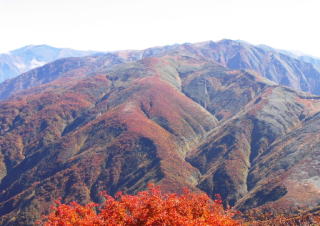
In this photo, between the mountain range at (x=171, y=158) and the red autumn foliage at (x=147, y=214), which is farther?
the mountain range at (x=171, y=158)

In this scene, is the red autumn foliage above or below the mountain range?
above

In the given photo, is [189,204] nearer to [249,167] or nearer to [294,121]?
[249,167]

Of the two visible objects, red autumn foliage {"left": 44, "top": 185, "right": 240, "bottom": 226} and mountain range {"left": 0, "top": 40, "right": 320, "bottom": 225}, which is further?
mountain range {"left": 0, "top": 40, "right": 320, "bottom": 225}

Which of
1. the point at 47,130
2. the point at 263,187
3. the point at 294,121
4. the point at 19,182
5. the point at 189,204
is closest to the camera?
the point at 189,204

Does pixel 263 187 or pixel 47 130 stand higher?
pixel 263 187

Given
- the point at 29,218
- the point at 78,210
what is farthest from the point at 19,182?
the point at 78,210

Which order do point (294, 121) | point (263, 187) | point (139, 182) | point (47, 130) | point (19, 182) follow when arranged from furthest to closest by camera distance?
point (47, 130), point (294, 121), point (19, 182), point (139, 182), point (263, 187)

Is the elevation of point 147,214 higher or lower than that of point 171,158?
higher

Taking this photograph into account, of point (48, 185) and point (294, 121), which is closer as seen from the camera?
point (48, 185)

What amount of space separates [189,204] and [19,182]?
489ft

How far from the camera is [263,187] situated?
11494 centimetres

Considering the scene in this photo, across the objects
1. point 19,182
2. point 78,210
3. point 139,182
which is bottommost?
point 19,182

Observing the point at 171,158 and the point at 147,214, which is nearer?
the point at 147,214

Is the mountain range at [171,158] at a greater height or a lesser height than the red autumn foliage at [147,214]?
lesser
